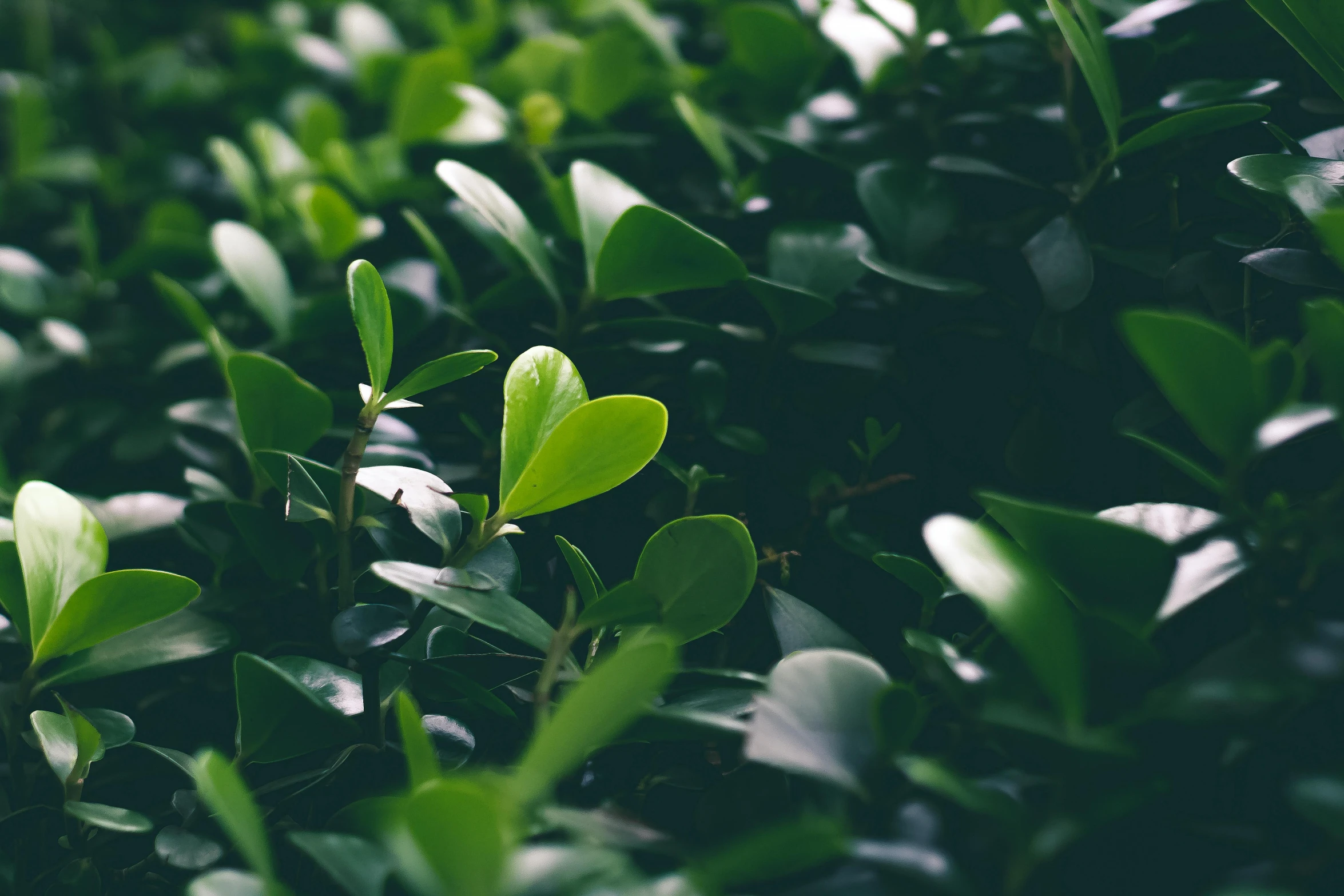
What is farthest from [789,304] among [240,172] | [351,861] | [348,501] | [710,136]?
[240,172]

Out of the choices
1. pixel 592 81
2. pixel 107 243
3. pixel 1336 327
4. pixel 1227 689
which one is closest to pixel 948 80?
pixel 592 81

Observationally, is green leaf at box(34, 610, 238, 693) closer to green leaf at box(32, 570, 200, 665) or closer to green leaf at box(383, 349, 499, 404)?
green leaf at box(32, 570, 200, 665)

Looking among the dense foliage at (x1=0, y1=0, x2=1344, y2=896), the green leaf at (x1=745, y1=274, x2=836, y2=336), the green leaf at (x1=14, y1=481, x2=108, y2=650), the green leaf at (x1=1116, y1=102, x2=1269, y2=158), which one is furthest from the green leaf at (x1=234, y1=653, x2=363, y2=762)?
the green leaf at (x1=1116, y1=102, x2=1269, y2=158)

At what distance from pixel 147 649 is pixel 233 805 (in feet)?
0.75

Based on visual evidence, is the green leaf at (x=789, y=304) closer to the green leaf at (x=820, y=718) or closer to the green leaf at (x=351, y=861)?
the green leaf at (x=820, y=718)

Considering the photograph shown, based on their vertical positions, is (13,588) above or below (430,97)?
below

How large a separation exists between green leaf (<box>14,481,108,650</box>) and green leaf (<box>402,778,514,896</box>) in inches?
11.2

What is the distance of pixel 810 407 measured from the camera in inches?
24.4

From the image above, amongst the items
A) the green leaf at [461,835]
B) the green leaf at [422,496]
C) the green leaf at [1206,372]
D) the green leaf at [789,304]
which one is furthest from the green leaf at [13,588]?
the green leaf at [1206,372]

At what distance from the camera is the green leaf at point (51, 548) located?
46 centimetres

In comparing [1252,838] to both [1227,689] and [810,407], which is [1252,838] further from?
[810,407]

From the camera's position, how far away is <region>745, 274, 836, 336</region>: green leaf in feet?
1.84

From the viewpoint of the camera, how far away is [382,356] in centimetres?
46

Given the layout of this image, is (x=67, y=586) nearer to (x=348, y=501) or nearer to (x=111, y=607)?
(x=111, y=607)
